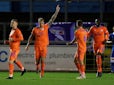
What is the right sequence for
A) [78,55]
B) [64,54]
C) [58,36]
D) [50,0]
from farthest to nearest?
1. [50,0]
2. [58,36]
3. [64,54]
4. [78,55]

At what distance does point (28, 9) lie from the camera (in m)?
32.4

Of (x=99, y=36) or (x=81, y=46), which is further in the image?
(x=99, y=36)

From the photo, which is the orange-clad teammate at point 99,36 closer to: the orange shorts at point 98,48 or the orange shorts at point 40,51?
the orange shorts at point 98,48

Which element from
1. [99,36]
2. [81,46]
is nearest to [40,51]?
[81,46]

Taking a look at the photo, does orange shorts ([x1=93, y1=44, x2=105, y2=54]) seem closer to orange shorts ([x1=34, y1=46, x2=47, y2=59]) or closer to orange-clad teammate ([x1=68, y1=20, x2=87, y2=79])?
orange-clad teammate ([x1=68, y1=20, x2=87, y2=79])

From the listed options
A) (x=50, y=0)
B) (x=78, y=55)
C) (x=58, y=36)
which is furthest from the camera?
(x=50, y=0)

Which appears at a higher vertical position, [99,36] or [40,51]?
[99,36]

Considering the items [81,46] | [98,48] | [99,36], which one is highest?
[99,36]

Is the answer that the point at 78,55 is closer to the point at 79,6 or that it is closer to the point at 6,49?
the point at 6,49

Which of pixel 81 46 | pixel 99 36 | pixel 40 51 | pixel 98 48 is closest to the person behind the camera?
pixel 81 46

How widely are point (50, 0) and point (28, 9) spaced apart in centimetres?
144

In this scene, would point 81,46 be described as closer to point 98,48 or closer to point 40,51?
point 40,51

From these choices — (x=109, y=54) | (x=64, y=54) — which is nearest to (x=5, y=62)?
(x=64, y=54)

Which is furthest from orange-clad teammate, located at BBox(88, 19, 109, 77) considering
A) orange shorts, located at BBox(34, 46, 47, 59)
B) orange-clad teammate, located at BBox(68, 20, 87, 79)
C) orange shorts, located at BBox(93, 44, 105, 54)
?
orange shorts, located at BBox(34, 46, 47, 59)
